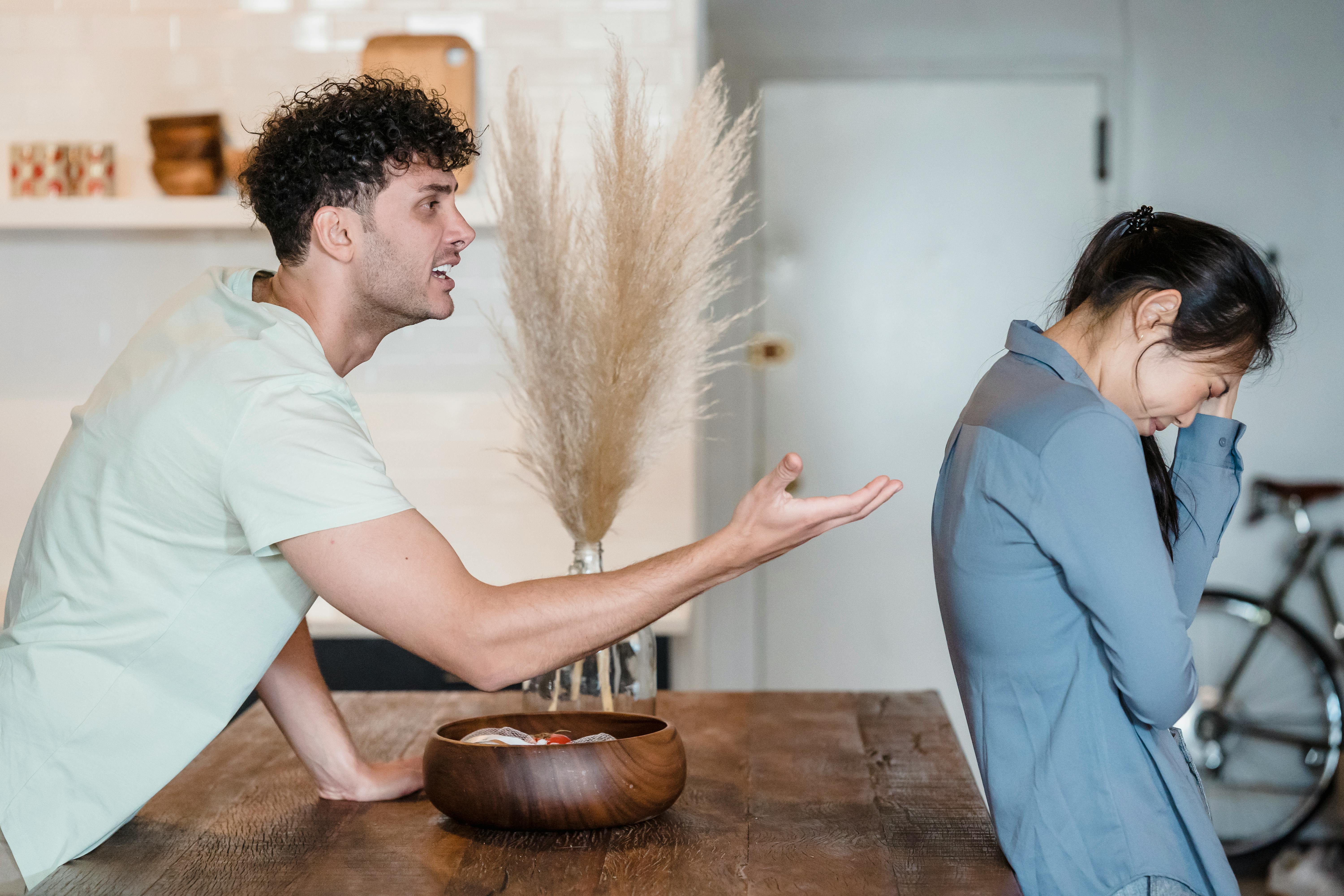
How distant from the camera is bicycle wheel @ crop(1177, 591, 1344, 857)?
3.64 m

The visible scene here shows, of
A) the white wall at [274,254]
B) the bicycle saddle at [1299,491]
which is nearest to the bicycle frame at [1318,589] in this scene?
the bicycle saddle at [1299,491]

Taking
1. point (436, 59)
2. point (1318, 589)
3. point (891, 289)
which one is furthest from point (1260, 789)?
point (436, 59)

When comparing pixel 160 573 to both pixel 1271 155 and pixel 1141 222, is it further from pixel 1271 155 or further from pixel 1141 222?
pixel 1271 155

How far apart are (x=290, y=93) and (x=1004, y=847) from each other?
2494 mm

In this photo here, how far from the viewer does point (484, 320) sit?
10.2 ft

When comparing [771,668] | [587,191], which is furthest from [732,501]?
[587,191]

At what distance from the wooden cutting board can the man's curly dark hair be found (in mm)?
1419

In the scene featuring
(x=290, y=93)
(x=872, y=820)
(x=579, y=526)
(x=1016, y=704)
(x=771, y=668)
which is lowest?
(x=771, y=668)

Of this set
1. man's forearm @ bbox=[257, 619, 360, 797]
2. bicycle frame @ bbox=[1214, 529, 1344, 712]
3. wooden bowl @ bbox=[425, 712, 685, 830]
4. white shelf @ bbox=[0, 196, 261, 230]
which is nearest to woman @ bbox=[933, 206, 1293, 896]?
wooden bowl @ bbox=[425, 712, 685, 830]

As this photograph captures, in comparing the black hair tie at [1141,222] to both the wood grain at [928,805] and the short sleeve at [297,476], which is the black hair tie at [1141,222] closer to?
the wood grain at [928,805]

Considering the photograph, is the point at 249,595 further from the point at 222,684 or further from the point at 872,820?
the point at 872,820

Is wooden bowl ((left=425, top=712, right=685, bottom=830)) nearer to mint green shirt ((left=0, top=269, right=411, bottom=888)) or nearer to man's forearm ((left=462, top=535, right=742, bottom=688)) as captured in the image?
man's forearm ((left=462, top=535, right=742, bottom=688))

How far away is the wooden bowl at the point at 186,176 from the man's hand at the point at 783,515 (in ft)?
7.30

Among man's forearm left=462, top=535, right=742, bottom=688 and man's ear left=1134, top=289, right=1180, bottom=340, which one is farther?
man's ear left=1134, top=289, right=1180, bottom=340
